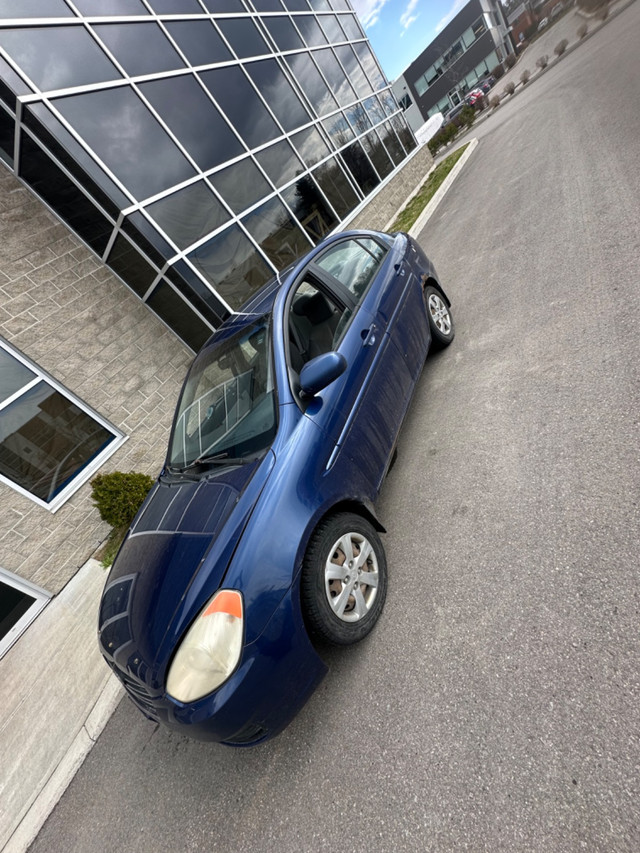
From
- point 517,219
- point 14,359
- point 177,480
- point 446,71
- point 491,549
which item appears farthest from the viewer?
point 446,71

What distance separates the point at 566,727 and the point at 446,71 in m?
66.1

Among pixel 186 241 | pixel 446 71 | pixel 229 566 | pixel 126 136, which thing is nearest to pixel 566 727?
pixel 229 566

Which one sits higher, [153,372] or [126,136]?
[126,136]

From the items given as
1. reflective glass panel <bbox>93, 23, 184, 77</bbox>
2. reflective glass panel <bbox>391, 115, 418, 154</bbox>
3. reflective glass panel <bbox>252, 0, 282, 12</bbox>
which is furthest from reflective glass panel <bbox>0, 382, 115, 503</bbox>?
reflective glass panel <bbox>391, 115, 418, 154</bbox>

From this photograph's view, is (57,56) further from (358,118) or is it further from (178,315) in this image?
(358,118)

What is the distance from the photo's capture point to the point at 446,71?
48188mm

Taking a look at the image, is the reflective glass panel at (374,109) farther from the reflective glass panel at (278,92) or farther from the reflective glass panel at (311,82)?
the reflective glass panel at (278,92)

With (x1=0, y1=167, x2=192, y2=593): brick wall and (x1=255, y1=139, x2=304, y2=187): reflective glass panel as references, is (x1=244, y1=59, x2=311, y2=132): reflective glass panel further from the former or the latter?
(x1=0, y1=167, x2=192, y2=593): brick wall

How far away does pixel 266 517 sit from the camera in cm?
196

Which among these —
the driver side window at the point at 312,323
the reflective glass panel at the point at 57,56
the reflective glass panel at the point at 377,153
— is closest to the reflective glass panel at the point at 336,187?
the reflective glass panel at the point at 377,153

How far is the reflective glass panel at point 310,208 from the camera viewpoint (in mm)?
9094

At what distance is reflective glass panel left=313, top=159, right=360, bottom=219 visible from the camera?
401 inches

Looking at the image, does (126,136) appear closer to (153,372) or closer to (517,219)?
(153,372)

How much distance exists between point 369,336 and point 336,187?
9561 mm
